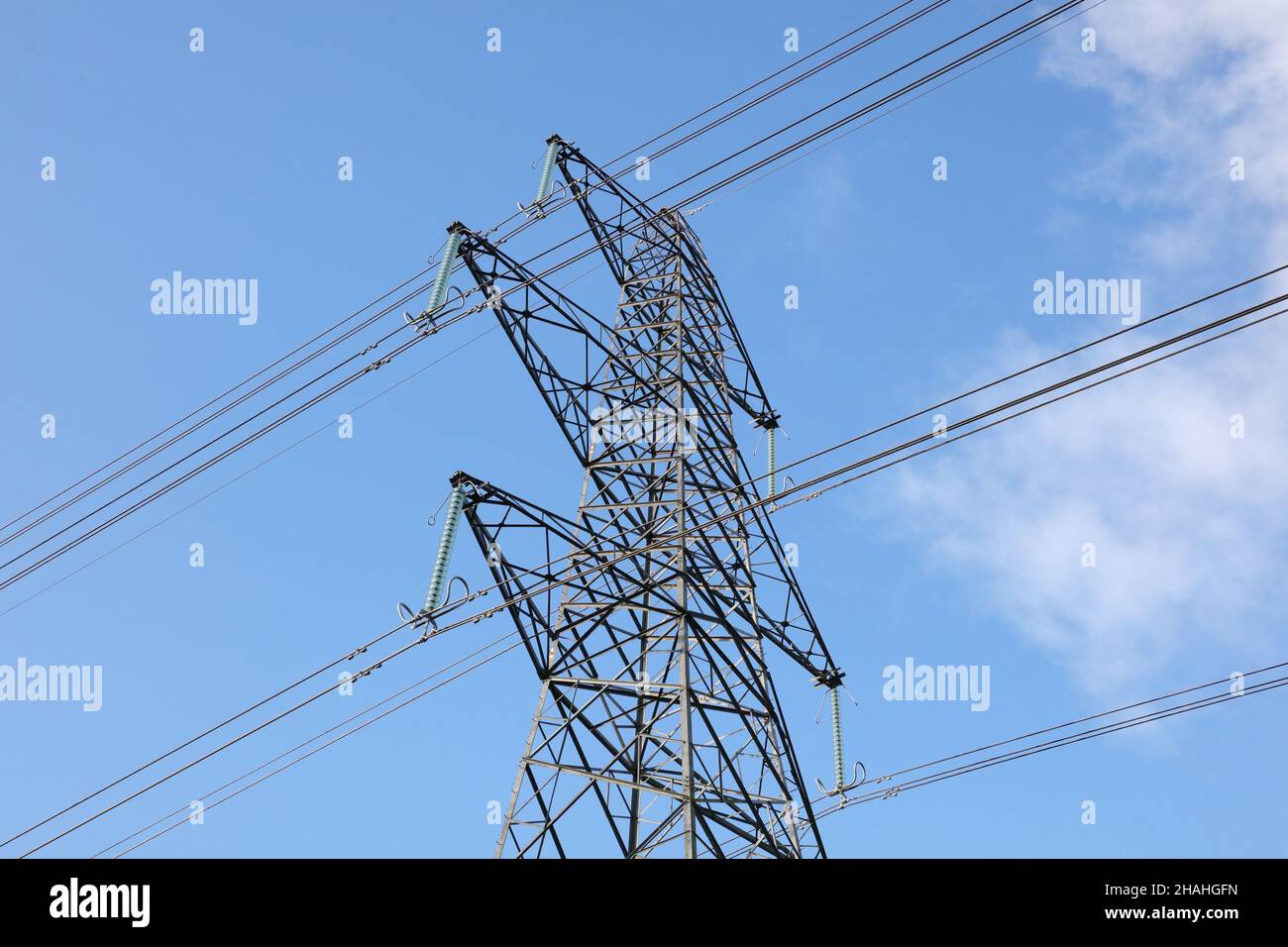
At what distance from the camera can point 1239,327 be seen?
9828 mm

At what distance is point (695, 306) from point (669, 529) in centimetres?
592

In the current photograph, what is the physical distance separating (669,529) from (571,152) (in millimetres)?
8614

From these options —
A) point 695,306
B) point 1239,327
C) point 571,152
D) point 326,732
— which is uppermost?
point 571,152

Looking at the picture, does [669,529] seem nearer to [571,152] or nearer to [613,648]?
[613,648]
